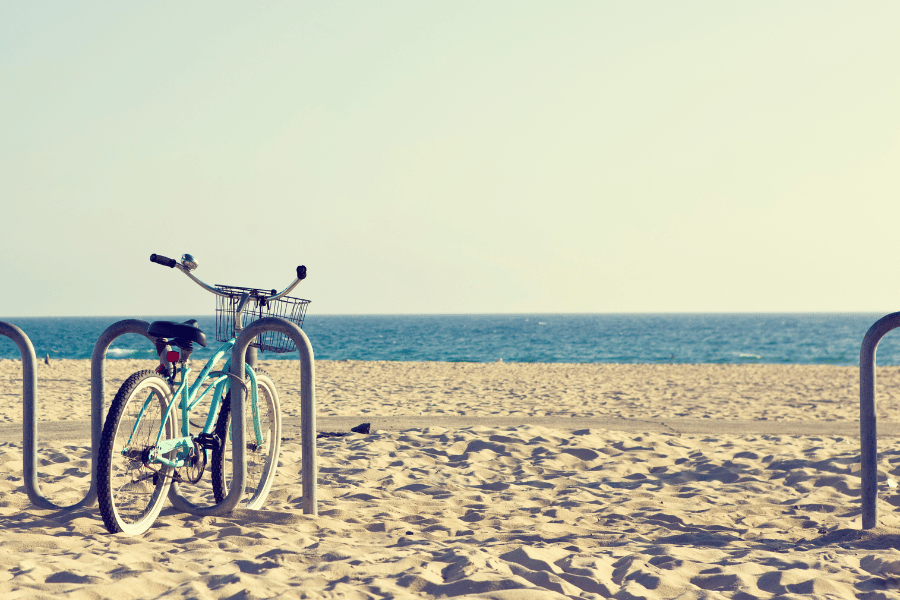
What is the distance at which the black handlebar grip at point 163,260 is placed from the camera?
4309 mm

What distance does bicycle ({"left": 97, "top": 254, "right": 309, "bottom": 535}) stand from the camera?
373 centimetres

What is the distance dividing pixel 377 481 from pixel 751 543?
265cm

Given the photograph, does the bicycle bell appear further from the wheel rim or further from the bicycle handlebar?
the wheel rim

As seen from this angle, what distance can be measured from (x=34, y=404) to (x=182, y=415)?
3.99ft

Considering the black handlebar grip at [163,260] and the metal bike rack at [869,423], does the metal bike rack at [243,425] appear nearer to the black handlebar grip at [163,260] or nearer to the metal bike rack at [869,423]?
the black handlebar grip at [163,260]

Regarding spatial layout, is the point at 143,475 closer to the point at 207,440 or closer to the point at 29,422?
the point at 207,440

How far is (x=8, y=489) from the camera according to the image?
4910 millimetres

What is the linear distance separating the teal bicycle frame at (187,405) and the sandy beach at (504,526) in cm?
42

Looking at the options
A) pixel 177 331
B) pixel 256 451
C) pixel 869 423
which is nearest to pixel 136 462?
pixel 177 331

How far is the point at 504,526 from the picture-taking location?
14.0 ft

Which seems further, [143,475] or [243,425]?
[243,425]

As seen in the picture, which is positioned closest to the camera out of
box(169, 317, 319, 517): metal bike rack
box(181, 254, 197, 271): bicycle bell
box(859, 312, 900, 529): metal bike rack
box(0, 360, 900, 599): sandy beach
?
box(0, 360, 900, 599): sandy beach

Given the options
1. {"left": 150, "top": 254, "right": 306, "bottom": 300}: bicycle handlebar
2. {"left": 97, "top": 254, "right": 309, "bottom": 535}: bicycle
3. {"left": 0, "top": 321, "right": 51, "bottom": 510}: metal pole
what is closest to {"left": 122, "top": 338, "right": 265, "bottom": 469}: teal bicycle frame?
{"left": 97, "top": 254, "right": 309, "bottom": 535}: bicycle

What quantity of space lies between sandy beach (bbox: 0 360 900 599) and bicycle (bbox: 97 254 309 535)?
19 centimetres
